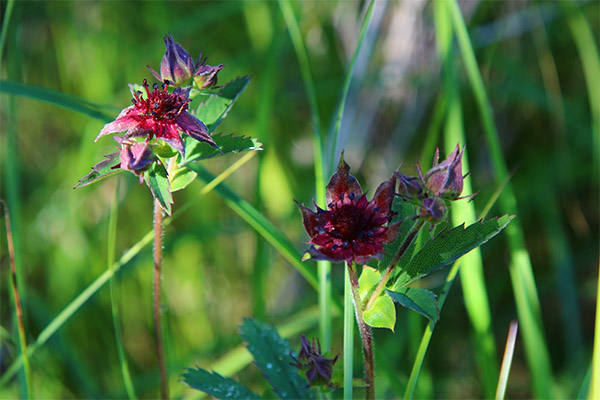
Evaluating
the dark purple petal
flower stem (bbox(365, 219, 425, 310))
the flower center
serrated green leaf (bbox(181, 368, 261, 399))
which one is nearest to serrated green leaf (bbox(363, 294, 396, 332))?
flower stem (bbox(365, 219, 425, 310))

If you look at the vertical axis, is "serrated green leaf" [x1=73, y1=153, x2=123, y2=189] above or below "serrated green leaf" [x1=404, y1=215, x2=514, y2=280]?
above

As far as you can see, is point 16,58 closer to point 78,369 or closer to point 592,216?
point 78,369

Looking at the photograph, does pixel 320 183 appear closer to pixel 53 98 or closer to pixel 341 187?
pixel 341 187

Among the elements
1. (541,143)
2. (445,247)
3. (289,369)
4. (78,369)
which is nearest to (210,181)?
(289,369)

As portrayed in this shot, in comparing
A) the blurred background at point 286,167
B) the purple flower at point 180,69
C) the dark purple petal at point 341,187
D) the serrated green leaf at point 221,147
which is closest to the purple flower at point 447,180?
the dark purple petal at point 341,187

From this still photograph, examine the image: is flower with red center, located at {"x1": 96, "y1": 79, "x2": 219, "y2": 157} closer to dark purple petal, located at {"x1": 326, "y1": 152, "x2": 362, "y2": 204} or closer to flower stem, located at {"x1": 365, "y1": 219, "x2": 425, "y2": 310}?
dark purple petal, located at {"x1": 326, "y1": 152, "x2": 362, "y2": 204}

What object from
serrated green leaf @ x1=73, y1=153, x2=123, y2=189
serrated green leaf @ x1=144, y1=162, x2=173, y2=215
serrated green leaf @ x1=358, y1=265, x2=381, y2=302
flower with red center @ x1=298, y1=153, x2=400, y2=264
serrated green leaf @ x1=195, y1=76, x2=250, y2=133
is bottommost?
serrated green leaf @ x1=358, y1=265, x2=381, y2=302
